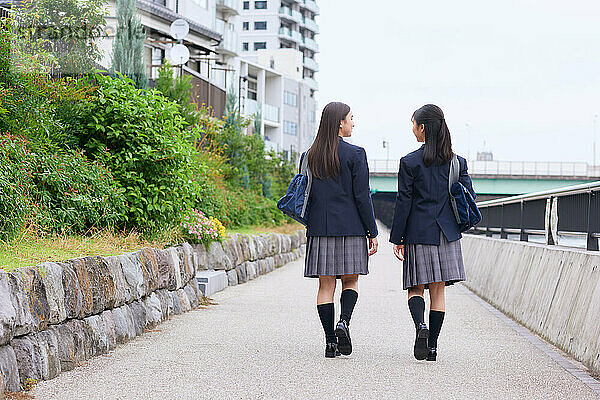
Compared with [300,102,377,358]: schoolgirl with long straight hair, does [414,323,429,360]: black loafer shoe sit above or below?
below

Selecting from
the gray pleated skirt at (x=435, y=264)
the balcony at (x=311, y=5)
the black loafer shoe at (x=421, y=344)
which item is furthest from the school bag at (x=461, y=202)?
the balcony at (x=311, y=5)

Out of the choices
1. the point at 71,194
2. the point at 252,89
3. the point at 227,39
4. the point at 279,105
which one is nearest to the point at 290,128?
the point at 279,105

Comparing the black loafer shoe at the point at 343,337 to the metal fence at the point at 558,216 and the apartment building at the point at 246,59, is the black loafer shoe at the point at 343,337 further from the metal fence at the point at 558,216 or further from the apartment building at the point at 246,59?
the apartment building at the point at 246,59

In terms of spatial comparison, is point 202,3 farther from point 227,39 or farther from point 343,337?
point 343,337

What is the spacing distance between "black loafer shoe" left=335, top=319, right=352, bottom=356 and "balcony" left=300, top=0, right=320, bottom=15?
103 meters

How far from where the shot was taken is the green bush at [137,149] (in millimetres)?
11367

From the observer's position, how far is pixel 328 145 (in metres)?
7.28

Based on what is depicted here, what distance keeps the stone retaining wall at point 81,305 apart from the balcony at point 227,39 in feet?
141

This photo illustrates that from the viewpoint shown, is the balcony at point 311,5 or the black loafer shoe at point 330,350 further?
the balcony at point 311,5

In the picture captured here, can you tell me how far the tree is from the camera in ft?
57.2

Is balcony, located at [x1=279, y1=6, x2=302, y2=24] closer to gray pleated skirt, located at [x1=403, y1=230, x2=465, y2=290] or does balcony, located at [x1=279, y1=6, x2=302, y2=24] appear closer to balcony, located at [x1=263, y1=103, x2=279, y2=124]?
balcony, located at [x1=263, y1=103, x2=279, y2=124]

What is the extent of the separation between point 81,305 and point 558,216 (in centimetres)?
588

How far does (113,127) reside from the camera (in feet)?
37.6

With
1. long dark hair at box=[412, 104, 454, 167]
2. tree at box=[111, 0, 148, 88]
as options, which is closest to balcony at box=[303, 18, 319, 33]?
Answer: tree at box=[111, 0, 148, 88]
